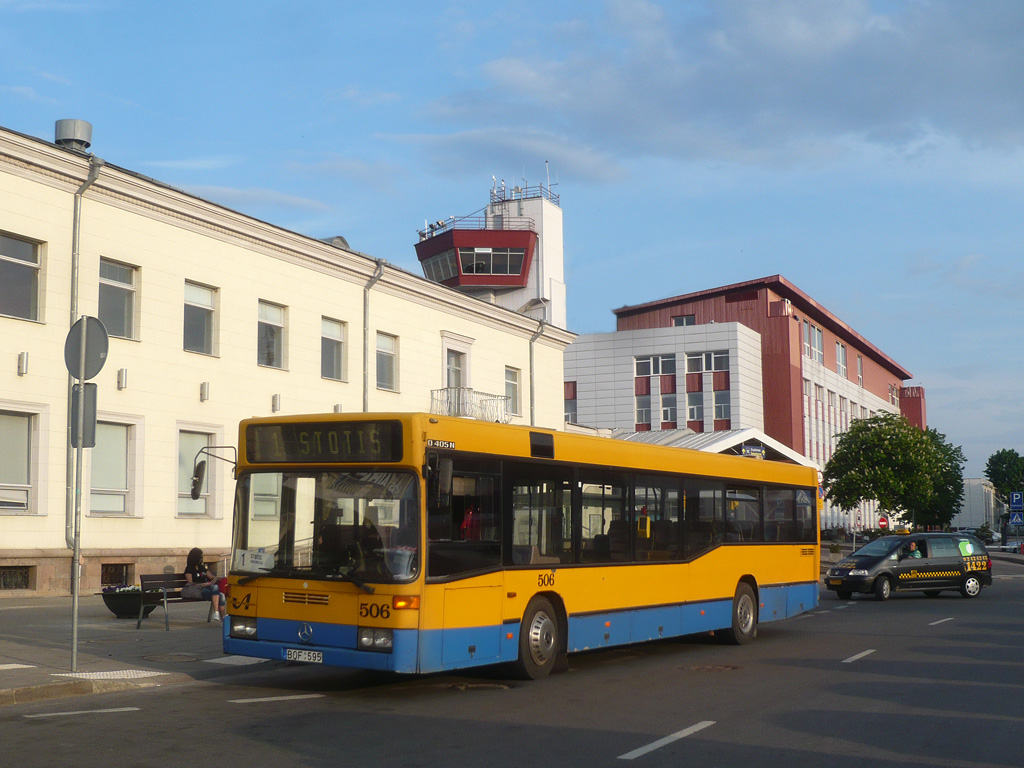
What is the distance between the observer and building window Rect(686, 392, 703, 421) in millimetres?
75188

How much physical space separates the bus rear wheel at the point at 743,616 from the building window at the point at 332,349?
680 inches

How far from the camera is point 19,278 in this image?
2286 centimetres

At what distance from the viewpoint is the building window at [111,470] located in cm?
2412

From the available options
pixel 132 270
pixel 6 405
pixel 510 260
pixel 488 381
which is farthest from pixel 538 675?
pixel 510 260

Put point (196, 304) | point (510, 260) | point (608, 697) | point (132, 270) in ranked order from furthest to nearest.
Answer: point (510, 260), point (196, 304), point (132, 270), point (608, 697)

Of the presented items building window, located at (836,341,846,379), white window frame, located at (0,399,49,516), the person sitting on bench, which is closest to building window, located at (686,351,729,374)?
building window, located at (836,341,846,379)

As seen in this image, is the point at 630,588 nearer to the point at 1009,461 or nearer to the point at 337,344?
the point at 337,344

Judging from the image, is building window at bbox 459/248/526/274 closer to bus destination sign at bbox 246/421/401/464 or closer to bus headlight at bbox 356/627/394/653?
bus destination sign at bbox 246/421/401/464

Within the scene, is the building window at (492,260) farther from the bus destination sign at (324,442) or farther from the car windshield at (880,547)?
the bus destination sign at (324,442)

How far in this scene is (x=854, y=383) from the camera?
94.3 meters

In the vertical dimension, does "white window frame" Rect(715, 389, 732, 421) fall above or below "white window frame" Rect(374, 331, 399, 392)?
above

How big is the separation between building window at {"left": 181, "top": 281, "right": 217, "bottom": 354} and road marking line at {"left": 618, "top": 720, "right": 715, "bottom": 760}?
20.1 metres

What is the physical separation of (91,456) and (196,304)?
193 inches

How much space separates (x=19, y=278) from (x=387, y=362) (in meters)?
12.7
